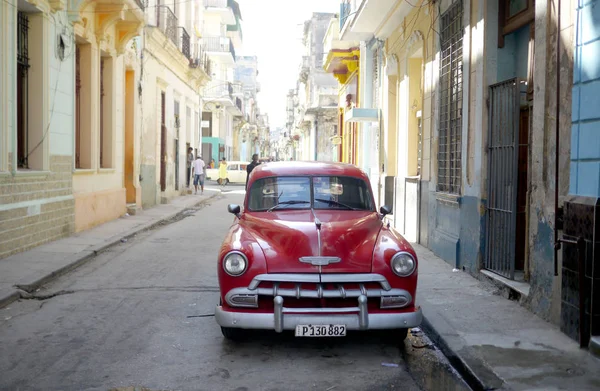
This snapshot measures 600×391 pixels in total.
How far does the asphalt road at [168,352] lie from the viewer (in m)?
4.46

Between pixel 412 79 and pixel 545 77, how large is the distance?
23.9ft

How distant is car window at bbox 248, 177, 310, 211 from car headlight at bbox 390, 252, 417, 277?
4.87 ft

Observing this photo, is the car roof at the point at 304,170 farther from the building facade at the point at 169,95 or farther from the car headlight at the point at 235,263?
the building facade at the point at 169,95

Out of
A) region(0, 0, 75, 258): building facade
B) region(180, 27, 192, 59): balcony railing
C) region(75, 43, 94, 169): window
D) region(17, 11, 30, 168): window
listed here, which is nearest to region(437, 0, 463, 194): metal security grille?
region(0, 0, 75, 258): building facade

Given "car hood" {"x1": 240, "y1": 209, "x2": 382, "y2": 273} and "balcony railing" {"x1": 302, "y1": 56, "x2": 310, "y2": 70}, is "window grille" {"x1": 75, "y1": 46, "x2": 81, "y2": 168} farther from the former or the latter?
"balcony railing" {"x1": 302, "y1": 56, "x2": 310, "y2": 70}

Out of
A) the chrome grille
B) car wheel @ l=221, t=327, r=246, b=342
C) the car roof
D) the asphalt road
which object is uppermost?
the car roof

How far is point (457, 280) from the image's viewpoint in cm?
815

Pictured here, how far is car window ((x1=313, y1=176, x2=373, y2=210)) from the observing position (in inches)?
254

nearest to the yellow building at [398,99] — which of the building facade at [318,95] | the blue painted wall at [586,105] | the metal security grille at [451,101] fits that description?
the metal security grille at [451,101]

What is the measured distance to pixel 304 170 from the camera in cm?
662

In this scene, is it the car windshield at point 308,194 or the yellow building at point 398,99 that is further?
the yellow building at point 398,99

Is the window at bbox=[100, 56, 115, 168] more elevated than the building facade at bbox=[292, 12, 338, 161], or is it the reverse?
the building facade at bbox=[292, 12, 338, 161]

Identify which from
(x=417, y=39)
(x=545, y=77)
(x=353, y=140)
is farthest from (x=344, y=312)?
(x=353, y=140)

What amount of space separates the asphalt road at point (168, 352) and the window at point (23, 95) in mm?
3574
